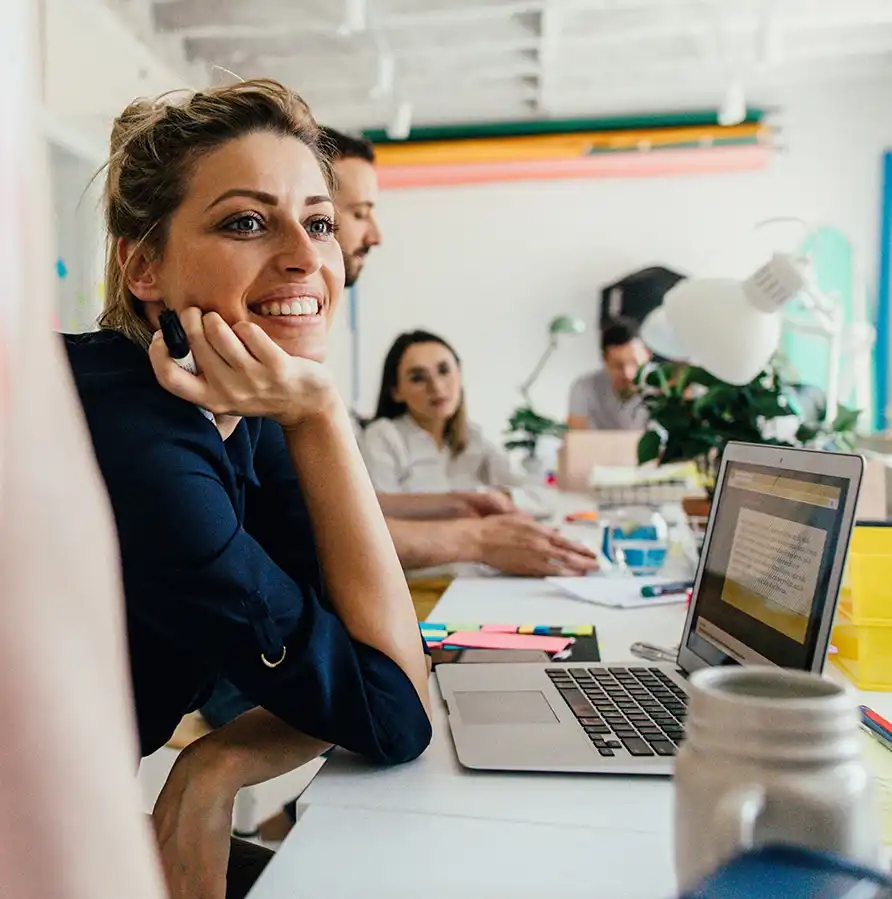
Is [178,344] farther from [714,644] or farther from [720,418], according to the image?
[720,418]

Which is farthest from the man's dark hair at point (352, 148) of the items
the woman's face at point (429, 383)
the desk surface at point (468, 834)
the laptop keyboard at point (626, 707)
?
the desk surface at point (468, 834)

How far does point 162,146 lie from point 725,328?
3.34 feet

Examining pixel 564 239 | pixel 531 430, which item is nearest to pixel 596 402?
pixel 531 430

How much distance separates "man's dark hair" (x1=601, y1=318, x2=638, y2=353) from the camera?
5207 mm

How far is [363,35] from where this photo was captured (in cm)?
505

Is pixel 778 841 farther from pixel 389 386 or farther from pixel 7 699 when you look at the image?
pixel 389 386

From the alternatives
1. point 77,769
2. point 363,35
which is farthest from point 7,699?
point 363,35

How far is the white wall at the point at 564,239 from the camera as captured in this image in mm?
6215

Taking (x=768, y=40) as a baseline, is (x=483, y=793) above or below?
below

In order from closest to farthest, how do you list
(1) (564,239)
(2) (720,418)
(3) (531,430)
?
1. (2) (720,418)
2. (3) (531,430)
3. (1) (564,239)

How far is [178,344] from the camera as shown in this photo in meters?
0.99

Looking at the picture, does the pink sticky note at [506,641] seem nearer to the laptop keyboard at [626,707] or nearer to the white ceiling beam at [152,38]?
the laptop keyboard at [626,707]

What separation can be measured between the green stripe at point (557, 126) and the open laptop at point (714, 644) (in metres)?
5.73

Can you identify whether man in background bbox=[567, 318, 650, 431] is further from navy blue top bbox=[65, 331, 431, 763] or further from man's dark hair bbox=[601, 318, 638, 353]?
navy blue top bbox=[65, 331, 431, 763]
